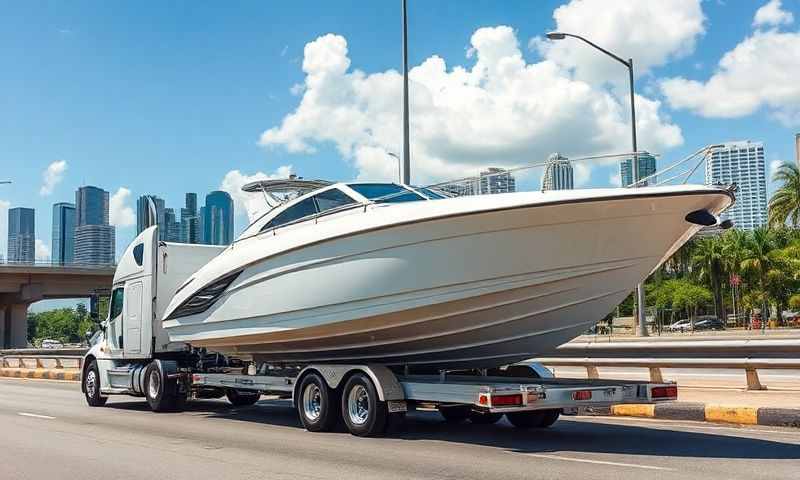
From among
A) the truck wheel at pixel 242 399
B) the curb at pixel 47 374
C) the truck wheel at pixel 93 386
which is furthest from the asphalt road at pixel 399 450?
the curb at pixel 47 374

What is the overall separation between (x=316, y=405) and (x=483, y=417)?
2372 millimetres

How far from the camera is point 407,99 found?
20.0 metres

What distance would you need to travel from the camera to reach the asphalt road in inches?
298

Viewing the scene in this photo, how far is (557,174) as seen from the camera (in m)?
9.11

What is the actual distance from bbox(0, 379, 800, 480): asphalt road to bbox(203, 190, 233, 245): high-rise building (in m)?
3.79

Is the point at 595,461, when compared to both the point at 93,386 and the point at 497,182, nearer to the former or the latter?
the point at 497,182

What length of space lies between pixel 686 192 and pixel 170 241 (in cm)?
981

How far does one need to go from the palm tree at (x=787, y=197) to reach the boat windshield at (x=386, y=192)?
4327cm

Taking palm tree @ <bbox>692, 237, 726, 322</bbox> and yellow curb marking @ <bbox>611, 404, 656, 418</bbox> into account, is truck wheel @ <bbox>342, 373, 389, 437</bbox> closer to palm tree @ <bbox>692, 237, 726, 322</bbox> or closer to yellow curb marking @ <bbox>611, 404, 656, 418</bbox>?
yellow curb marking @ <bbox>611, 404, 656, 418</bbox>

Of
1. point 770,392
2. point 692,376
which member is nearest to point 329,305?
point 770,392

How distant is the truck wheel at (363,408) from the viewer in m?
9.85

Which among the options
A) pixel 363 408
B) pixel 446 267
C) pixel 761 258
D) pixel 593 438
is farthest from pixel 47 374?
pixel 761 258

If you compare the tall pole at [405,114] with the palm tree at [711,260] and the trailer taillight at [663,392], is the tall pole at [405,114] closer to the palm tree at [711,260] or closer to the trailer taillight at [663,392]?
the trailer taillight at [663,392]

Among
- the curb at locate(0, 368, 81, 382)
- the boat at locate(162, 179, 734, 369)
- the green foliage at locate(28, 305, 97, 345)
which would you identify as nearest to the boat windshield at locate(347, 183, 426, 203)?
the boat at locate(162, 179, 734, 369)
